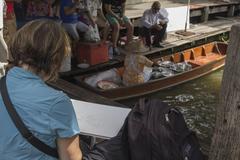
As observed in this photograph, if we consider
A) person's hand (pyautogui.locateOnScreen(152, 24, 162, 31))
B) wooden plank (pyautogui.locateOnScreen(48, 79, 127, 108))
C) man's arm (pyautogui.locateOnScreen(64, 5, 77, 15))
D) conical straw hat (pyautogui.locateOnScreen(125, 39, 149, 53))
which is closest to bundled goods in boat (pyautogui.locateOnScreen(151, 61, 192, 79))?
conical straw hat (pyautogui.locateOnScreen(125, 39, 149, 53))

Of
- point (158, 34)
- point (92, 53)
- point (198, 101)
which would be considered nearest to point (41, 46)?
point (92, 53)

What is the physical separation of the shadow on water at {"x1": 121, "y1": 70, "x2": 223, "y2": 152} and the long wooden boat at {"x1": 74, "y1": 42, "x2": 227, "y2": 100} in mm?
169

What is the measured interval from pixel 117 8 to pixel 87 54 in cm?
119

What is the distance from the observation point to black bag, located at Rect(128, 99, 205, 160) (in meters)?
2.06

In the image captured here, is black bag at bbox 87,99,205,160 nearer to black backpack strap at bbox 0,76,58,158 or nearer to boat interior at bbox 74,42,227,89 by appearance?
black backpack strap at bbox 0,76,58,158

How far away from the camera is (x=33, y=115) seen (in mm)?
1580

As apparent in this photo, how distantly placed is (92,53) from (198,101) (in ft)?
7.41

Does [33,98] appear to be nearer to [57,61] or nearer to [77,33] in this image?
[57,61]

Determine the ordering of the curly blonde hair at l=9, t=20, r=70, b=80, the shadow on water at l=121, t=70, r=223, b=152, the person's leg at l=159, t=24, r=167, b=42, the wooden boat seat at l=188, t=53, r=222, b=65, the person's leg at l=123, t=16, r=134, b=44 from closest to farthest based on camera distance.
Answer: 1. the curly blonde hair at l=9, t=20, r=70, b=80
2. the shadow on water at l=121, t=70, r=223, b=152
3. the person's leg at l=123, t=16, r=134, b=44
4. the wooden boat seat at l=188, t=53, r=222, b=65
5. the person's leg at l=159, t=24, r=167, b=42

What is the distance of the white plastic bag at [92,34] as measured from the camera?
6.99 metres

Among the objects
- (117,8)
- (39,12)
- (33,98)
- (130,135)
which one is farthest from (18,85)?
(117,8)

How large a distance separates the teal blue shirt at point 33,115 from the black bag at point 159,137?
0.51 metres

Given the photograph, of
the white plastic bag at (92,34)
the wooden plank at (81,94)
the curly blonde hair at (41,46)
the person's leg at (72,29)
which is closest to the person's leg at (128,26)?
the white plastic bag at (92,34)

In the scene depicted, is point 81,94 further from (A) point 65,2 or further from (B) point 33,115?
(B) point 33,115
